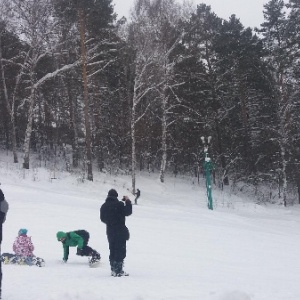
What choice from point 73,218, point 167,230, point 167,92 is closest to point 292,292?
point 167,230

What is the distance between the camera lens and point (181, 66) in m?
34.4

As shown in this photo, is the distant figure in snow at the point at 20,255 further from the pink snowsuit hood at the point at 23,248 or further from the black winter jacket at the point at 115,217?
the black winter jacket at the point at 115,217

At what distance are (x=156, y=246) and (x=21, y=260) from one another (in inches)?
196

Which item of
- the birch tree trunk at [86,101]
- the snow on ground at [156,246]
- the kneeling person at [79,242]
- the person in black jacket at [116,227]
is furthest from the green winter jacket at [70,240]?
the birch tree trunk at [86,101]

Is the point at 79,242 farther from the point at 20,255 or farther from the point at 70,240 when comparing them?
the point at 20,255

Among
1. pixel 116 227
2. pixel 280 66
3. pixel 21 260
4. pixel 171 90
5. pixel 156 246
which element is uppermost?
pixel 280 66

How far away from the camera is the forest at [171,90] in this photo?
31.0 m

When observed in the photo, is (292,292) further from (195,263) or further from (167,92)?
(167,92)

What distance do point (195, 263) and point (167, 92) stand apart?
24551 millimetres

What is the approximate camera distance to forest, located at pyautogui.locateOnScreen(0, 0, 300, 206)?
3095 centimetres

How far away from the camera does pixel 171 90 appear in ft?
105

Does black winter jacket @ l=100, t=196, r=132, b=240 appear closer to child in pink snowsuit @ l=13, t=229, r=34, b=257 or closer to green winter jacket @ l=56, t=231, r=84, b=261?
green winter jacket @ l=56, t=231, r=84, b=261

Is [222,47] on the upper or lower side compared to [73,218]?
upper

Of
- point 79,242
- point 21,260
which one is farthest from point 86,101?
point 21,260
